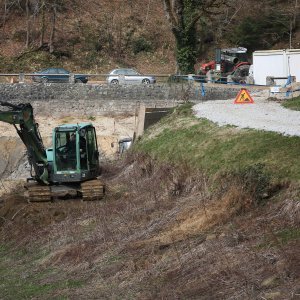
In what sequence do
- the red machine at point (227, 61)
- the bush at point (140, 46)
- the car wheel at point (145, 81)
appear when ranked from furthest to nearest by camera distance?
the bush at point (140, 46), the red machine at point (227, 61), the car wheel at point (145, 81)

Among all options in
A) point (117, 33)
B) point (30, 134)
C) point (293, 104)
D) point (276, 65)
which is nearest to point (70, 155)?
point (30, 134)

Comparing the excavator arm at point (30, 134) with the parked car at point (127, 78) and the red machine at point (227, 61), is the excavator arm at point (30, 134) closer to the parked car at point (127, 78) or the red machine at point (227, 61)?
the parked car at point (127, 78)

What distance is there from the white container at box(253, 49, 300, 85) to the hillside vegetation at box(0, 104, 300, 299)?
2245cm

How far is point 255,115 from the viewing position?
26.9 m

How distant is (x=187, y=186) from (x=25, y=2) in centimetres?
4870

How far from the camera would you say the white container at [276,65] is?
150ft

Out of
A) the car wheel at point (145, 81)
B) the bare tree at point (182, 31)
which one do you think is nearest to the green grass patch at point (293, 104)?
the car wheel at point (145, 81)

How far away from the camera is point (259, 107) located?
30.5 meters

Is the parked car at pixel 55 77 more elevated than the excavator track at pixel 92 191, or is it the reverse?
the parked car at pixel 55 77

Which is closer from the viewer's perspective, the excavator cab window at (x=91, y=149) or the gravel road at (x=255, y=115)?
the gravel road at (x=255, y=115)

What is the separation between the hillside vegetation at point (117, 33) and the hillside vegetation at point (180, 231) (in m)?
38.3

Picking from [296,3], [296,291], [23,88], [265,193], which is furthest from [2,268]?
[296,3]

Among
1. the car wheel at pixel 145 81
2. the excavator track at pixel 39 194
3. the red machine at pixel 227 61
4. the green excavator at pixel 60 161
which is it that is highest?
the red machine at pixel 227 61

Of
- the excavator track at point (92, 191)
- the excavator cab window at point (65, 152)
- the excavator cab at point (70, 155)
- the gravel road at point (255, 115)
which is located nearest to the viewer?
the gravel road at point (255, 115)
